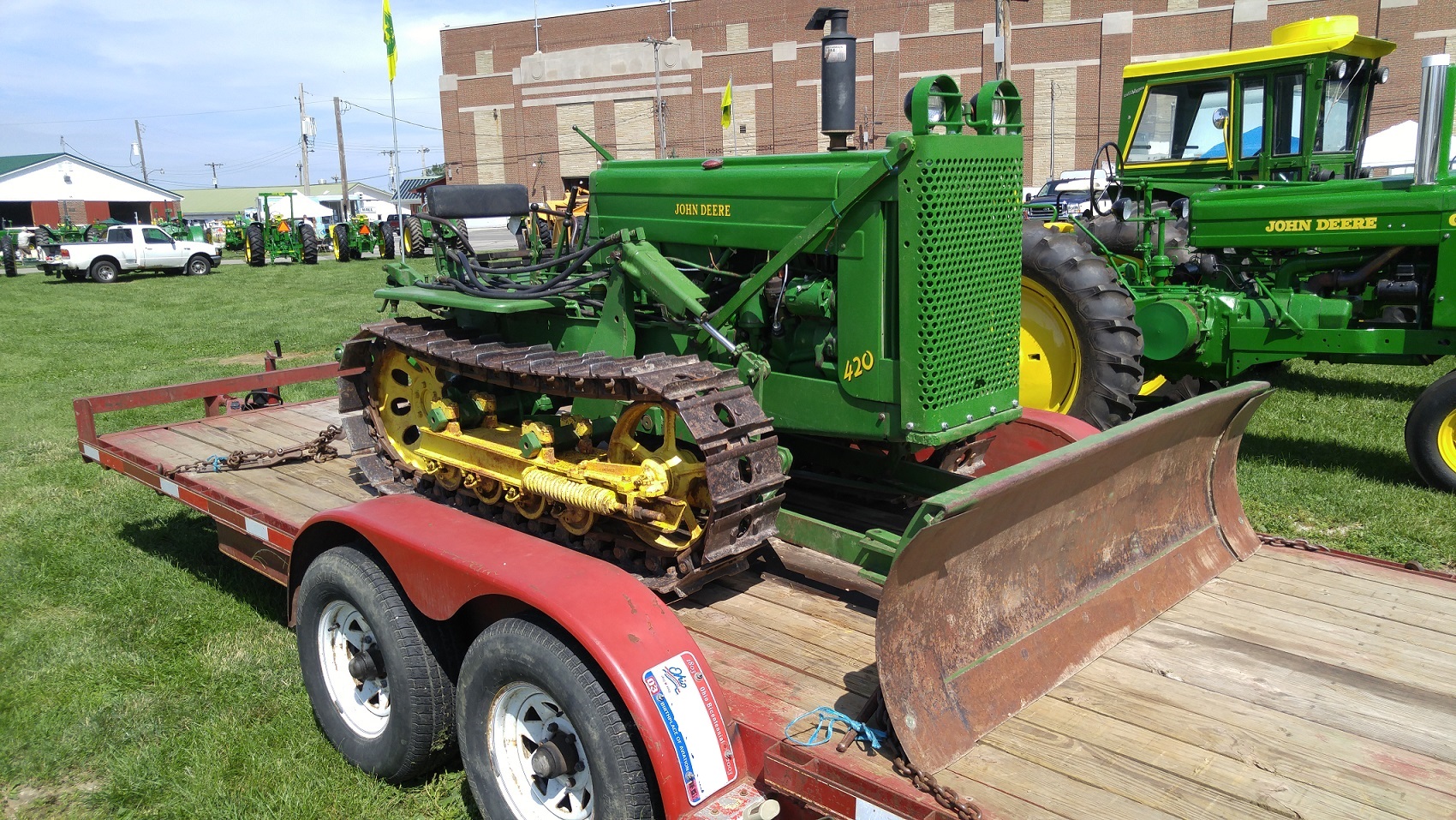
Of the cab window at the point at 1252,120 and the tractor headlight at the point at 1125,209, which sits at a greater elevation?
the cab window at the point at 1252,120

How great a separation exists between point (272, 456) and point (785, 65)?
4246 cm

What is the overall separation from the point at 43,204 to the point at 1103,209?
6455 cm

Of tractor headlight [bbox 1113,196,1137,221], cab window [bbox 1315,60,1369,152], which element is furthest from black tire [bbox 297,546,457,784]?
cab window [bbox 1315,60,1369,152]

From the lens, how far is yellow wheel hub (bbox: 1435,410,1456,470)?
20.5ft

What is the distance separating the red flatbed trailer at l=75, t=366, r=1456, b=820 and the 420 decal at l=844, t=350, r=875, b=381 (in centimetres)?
86

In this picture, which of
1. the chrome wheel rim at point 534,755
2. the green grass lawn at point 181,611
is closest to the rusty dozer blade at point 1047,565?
the chrome wheel rim at point 534,755

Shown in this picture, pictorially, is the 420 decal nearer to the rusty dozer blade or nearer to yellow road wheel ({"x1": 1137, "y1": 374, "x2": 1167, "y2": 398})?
the rusty dozer blade

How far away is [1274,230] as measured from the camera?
722 cm

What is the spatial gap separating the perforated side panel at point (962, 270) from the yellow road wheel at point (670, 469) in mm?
925

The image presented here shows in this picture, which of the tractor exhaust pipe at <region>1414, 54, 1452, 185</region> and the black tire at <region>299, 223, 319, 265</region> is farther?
the black tire at <region>299, 223, 319, 265</region>

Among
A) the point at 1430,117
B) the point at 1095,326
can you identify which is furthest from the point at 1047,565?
the point at 1430,117

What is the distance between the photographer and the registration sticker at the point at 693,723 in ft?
8.55

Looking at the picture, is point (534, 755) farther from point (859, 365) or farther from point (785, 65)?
point (785, 65)

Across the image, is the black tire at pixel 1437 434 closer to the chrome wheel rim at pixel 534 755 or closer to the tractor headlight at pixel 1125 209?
the tractor headlight at pixel 1125 209
